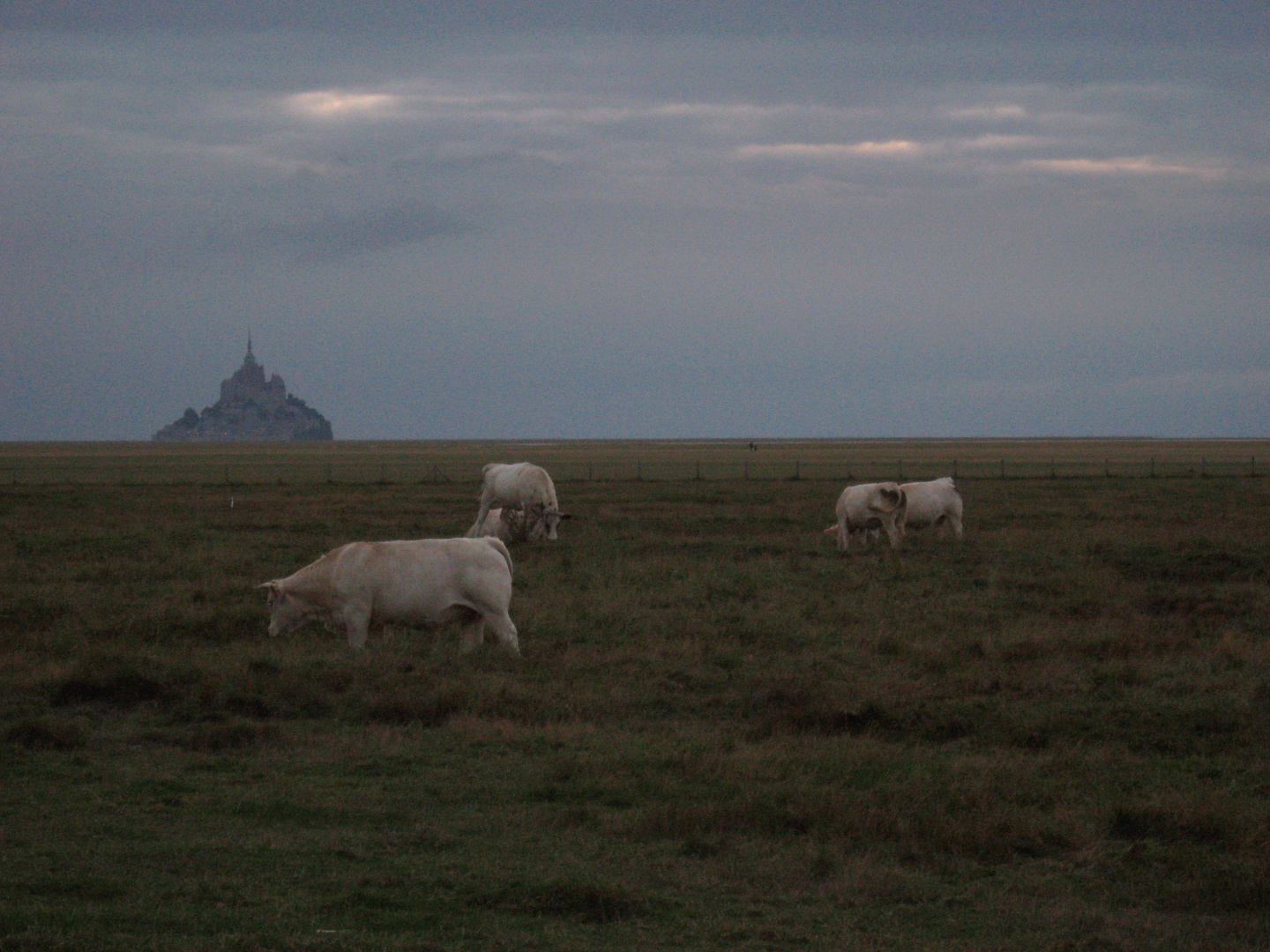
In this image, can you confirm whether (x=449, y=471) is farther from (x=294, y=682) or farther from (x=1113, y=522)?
(x=294, y=682)

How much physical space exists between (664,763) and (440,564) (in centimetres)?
487

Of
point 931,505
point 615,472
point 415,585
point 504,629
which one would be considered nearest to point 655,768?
point 504,629

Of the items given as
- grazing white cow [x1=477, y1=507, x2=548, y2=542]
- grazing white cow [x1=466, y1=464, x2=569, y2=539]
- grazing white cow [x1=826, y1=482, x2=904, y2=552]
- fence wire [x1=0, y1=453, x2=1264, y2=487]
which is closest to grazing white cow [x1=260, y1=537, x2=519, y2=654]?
grazing white cow [x1=477, y1=507, x2=548, y2=542]

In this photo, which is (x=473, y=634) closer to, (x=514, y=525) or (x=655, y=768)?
(x=655, y=768)

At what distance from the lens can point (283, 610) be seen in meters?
15.6

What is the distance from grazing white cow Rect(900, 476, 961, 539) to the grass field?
20.7 ft

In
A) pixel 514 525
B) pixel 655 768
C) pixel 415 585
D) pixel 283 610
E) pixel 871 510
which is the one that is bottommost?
pixel 655 768

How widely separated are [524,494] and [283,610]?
53.3 feet

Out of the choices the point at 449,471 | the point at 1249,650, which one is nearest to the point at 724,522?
the point at 1249,650

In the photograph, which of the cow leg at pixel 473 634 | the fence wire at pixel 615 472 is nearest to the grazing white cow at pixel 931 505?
the cow leg at pixel 473 634

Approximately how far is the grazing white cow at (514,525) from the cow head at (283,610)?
12241mm

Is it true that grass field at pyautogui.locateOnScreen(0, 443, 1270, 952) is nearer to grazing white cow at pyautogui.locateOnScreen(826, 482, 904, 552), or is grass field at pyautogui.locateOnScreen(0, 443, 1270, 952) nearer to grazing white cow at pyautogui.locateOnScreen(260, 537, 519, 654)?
grazing white cow at pyautogui.locateOnScreen(260, 537, 519, 654)

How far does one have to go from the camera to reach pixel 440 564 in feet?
48.4

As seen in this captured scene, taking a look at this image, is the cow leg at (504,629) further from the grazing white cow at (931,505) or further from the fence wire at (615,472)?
the fence wire at (615,472)
